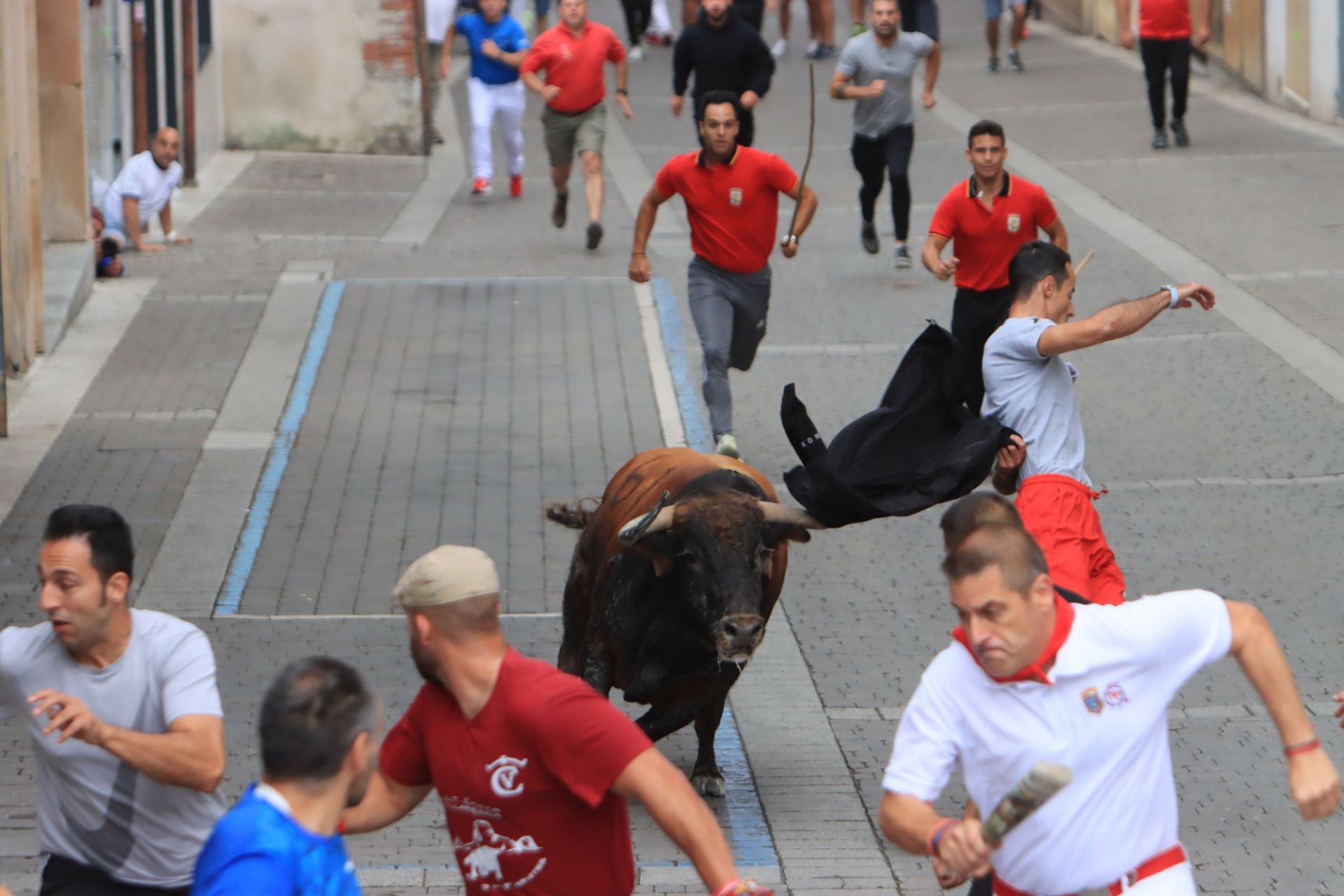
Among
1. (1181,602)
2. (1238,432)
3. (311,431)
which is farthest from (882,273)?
(1181,602)

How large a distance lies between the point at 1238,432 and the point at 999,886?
8190 millimetres

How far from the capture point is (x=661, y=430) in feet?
40.8

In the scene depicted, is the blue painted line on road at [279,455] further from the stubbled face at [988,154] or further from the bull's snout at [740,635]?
the stubbled face at [988,154]

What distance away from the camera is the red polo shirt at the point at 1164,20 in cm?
2078

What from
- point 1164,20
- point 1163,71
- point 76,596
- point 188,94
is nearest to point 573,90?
point 188,94

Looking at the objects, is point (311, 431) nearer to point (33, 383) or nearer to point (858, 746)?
point (33, 383)

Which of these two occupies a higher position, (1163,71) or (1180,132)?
(1163,71)

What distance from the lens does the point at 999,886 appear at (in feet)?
15.3

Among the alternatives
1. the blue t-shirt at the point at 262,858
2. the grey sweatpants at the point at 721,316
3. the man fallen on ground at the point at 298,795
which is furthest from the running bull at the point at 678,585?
the grey sweatpants at the point at 721,316

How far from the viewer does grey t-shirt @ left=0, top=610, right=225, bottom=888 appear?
15.3 feet

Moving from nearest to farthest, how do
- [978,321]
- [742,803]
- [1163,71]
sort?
[742,803], [978,321], [1163,71]

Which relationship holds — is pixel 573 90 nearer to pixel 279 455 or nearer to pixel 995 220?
pixel 279 455

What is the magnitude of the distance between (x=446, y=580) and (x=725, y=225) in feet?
24.1

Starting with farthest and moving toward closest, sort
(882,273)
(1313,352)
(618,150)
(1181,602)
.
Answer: (618,150) < (882,273) < (1313,352) < (1181,602)
